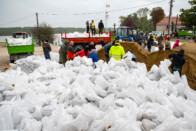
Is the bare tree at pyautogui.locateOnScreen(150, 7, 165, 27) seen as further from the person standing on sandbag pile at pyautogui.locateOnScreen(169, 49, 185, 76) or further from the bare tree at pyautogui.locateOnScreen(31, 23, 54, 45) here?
the person standing on sandbag pile at pyautogui.locateOnScreen(169, 49, 185, 76)

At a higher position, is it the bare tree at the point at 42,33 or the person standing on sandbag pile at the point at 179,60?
the bare tree at the point at 42,33

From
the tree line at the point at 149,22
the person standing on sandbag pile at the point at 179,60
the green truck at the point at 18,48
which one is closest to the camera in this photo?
the person standing on sandbag pile at the point at 179,60

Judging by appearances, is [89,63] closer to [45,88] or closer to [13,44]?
[45,88]

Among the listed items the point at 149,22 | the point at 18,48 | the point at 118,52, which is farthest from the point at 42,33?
the point at 149,22

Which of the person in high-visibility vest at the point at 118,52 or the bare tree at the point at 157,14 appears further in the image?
the bare tree at the point at 157,14

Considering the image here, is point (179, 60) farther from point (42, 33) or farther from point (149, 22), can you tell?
point (149, 22)

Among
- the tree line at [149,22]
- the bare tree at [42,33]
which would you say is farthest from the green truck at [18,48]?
the tree line at [149,22]

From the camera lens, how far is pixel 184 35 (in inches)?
1049

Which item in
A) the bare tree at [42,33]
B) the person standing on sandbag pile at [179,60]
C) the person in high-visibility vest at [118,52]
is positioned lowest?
the person standing on sandbag pile at [179,60]

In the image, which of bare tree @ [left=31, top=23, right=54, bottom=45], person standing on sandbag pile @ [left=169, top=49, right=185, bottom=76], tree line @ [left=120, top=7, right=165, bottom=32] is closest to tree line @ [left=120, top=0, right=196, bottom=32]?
tree line @ [left=120, top=7, right=165, bottom=32]

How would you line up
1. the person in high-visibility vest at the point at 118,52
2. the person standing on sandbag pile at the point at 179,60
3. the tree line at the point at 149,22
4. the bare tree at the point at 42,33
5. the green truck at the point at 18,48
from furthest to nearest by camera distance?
the tree line at the point at 149,22, the bare tree at the point at 42,33, the green truck at the point at 18,48, the person in high-visibility vest at the point at 118,52, the person standing on sandbag pile at the point at 179,60

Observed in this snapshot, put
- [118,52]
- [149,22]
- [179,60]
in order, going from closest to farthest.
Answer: [179,60] < [118,52] < [149,22]

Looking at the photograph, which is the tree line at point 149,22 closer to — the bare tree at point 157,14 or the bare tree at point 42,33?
the bare tree at point 157,14

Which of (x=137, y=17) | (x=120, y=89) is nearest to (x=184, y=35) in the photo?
(x=120, y=89)
